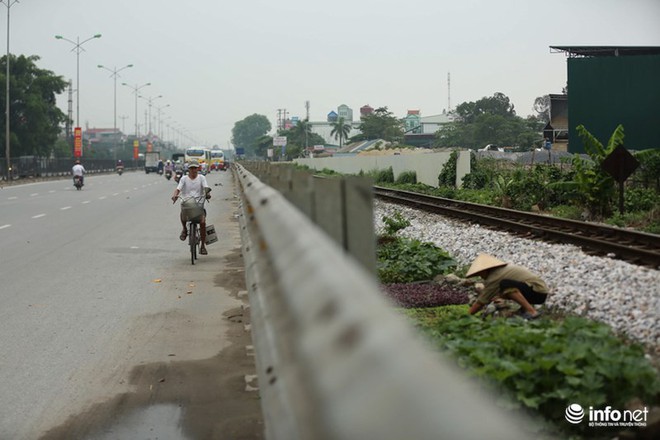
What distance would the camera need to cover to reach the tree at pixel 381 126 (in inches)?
5871

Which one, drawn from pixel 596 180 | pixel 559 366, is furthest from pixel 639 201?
pixel 559 366

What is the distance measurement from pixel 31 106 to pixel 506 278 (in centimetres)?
7799

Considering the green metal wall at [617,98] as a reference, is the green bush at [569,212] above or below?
below

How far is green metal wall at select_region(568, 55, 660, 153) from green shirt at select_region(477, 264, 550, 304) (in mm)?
31533

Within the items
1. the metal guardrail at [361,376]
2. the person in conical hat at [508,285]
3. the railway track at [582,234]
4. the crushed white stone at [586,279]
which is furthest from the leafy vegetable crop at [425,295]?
the metal guardrail at [361,376]

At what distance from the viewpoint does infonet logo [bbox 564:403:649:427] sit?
4.99 m

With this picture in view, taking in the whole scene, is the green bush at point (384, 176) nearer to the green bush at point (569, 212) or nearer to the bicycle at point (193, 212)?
the green bush at point (569, 212)

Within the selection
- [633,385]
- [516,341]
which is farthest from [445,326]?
[633,385]

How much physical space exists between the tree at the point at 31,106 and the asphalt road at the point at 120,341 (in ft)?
221

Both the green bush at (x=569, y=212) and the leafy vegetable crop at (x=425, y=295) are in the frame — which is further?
the green bush at (x=569, y=212)

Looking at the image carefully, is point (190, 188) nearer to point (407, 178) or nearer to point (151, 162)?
point (407, 178)

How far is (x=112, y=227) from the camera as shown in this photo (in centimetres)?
2161

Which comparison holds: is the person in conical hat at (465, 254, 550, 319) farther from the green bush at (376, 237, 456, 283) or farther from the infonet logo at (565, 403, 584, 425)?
the green bush at (376, 237, 456, 283)

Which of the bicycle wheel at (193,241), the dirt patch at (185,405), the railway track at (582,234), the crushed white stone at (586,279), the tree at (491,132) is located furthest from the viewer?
the tree at (491,132)
